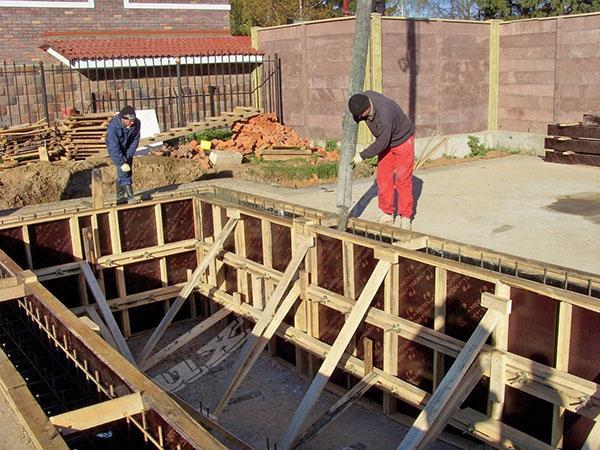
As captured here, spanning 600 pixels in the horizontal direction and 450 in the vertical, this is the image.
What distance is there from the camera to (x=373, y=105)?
761cm

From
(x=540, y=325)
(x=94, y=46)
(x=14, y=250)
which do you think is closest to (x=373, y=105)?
(x=540, y=325)

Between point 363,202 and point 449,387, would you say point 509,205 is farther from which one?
point 449,387

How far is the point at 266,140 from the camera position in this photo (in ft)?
54.5

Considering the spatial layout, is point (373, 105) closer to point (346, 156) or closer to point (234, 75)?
point (346, 156)

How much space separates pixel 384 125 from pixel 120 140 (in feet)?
14.7

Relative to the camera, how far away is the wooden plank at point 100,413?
4023 millimetres

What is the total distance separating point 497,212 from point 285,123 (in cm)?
888

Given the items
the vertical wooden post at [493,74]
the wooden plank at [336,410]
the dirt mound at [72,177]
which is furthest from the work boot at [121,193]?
the vertical wooden post at [493,74]

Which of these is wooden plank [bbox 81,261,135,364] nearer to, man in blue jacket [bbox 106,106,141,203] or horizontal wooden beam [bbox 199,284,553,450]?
horizontal wooden beam [bbox 199,284,553,450]

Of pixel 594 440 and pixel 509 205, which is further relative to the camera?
pixel 509 205

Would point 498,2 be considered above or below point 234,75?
above

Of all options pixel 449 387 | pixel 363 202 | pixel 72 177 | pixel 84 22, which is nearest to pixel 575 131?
pixel 363 202

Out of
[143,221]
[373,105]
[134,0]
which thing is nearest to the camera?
[373,105]

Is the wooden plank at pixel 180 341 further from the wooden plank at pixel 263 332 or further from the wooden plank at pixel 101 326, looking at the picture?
the wooden plank at pixel 263 332
